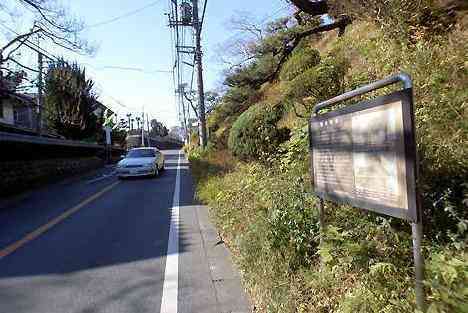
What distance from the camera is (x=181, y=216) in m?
10.1

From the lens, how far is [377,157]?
10.1 feet

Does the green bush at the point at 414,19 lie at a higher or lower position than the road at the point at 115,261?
higher

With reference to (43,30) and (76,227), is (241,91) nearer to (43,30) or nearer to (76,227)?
(43,30)

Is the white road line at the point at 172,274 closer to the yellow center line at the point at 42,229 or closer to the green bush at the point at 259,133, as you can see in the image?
the yellow center line at the point at 42,229

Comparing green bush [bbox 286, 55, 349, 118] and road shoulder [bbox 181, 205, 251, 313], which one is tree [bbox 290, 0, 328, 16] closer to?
green bush [bbox 286, 55, 349, 118]

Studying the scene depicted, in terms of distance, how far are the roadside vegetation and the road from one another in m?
0.42

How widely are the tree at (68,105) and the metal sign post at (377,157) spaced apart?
33964mm

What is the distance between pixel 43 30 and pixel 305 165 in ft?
51.0

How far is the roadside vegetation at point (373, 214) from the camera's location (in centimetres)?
320

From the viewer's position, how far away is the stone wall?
51.5 feet

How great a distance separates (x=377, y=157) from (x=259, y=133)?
7.69m

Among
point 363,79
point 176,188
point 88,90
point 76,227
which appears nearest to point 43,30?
point 176,188

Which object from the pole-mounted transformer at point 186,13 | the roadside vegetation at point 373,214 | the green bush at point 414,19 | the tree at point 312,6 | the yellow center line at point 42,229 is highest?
the pole-mounted transformer at point 186,13

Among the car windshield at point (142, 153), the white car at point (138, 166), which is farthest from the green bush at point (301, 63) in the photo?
the car windshield at point (142, 153)
